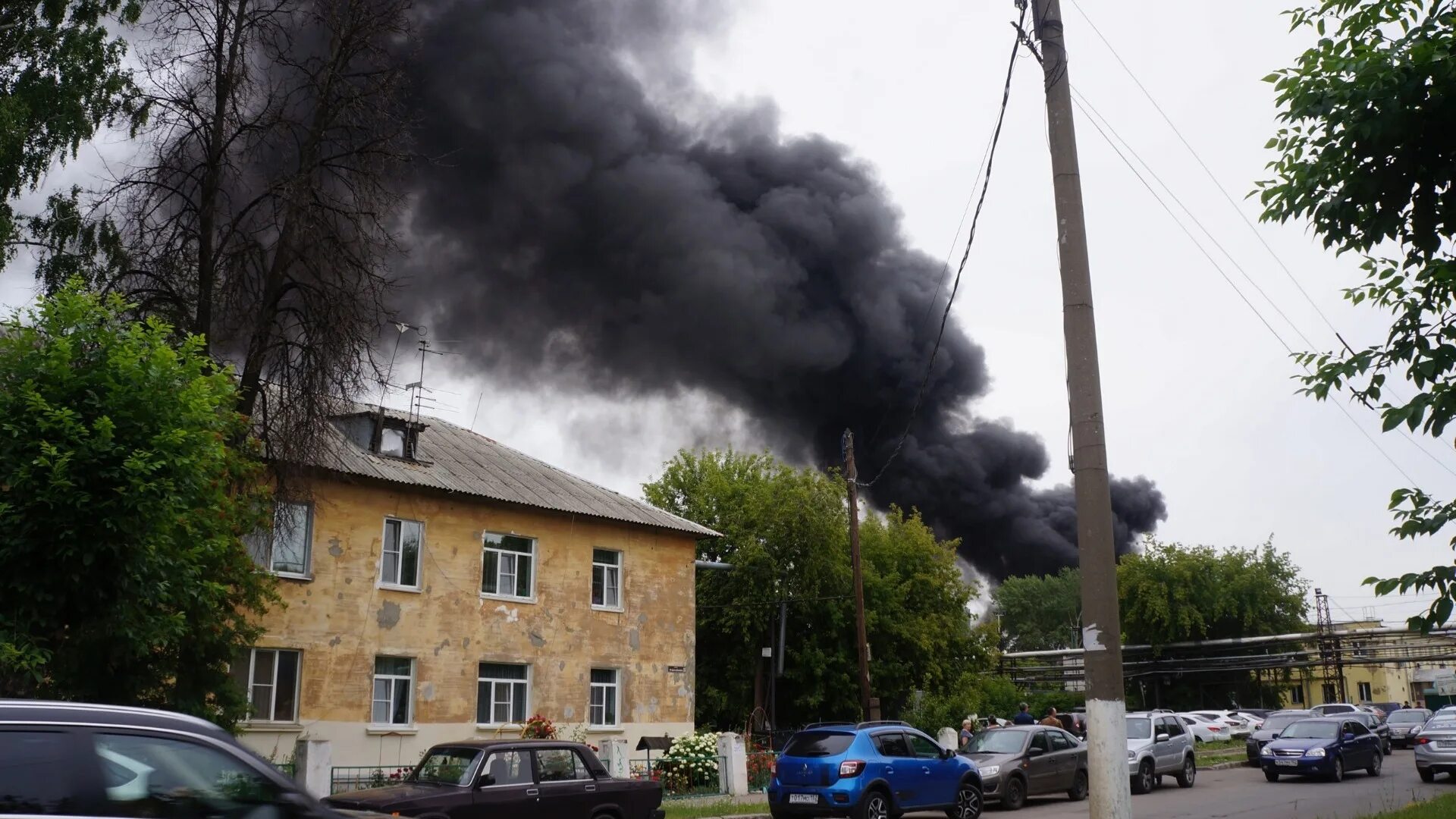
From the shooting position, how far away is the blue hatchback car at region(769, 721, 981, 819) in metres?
15.4

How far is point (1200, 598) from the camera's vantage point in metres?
60.8

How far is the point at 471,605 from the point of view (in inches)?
953

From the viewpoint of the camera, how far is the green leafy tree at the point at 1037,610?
92.0 metres

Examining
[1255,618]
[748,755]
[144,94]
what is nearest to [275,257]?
[144,94]

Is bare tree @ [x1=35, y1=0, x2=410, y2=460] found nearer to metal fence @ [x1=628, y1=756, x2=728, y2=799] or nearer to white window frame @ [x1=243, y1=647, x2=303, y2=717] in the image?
white window frame @ [x1=243, y1=647, x2=303, y2=717]

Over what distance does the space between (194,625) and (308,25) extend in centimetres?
1131

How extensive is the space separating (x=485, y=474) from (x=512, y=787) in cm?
1493

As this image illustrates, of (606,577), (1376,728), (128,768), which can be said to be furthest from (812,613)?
(128,768)

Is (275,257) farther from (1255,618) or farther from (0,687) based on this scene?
(1255,618)

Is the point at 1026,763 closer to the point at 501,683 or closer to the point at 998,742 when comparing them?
the point at 998,742

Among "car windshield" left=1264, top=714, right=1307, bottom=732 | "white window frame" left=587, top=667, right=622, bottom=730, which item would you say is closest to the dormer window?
"white window frame" left=587, top=667, right=622, bottom=730

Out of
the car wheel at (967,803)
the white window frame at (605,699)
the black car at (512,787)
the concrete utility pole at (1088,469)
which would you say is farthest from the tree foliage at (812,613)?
the concrete utility pole at (1088,469)

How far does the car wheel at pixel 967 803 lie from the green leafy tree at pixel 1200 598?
1822 inches

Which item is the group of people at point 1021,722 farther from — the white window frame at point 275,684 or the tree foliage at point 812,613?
the white window frame at point 275,684
